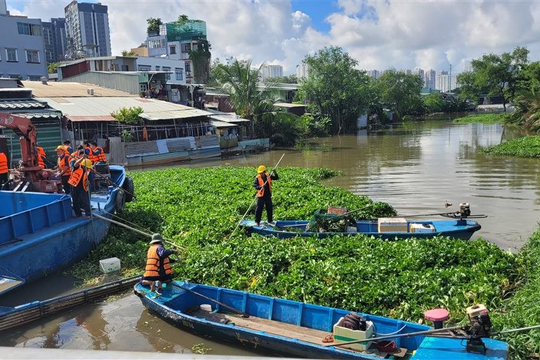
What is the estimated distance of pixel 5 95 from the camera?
28375 mm

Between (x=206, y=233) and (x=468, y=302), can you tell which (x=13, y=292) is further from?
(x=468, y=302)

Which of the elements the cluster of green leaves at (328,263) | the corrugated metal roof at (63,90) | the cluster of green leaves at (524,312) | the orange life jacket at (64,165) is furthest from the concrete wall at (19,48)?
the cluster of green leaves at (524,312)

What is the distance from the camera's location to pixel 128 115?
107 feet

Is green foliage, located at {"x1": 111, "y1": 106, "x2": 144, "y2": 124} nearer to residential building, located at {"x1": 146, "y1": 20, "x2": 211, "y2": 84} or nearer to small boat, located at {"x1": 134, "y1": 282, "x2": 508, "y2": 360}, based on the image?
small boat, located at {"x1": 134, "y1": 282, "x2": 508, "y2": 360}

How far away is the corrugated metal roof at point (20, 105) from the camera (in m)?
26.1

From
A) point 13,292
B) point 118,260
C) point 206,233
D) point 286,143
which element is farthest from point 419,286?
point 286,143

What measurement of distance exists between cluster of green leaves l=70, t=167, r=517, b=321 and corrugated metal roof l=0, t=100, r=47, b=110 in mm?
15353

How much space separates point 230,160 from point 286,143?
360 inches

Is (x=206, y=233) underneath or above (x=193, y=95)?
underneath

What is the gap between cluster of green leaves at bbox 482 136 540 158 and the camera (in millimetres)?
28559

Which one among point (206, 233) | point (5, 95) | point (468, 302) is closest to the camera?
point (468, 302)

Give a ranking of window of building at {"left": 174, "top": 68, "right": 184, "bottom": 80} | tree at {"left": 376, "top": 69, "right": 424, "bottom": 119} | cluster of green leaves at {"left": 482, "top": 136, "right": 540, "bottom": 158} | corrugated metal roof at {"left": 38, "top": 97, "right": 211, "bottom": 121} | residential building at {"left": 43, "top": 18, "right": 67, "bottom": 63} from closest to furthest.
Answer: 1. cluster of green leaves at {"left": 482, "top": 136, "right": 540, "bottom": 158}
2. corrugated metal roof at {"left": 38, "top": 97, "right": 211, "bottom": 121}
3. window of building at {"left": 174, "top": 68, "right": 184, "bottom": 80}
4. tree at {"left": 376, "top": 69, "right": 424, "bottom": 119}
5. residential building at {"left": 43, "top": 18, "right": 67, "bottom": 63}

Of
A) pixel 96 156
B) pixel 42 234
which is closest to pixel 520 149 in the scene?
pixel 96 156

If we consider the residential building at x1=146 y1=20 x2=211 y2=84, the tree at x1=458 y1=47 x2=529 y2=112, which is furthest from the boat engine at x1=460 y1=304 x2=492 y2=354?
the tree at x1=458 y1=47 x2=529 y2=112
